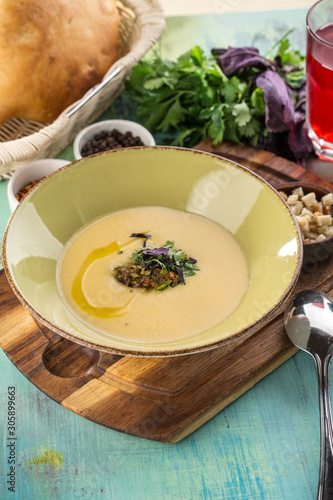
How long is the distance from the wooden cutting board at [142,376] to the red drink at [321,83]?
834 millimetres

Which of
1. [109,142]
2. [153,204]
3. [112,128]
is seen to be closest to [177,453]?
[153,204]

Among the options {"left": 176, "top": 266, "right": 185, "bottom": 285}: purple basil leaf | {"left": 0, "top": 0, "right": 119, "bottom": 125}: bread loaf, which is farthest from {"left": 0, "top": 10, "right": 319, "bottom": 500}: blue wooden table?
{"left": 0, "top": 0, "right": 119, "bottom": 125}: bread loaf

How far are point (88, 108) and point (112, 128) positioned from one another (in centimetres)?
16

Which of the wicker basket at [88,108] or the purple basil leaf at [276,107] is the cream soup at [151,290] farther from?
the purple basil leaf at [276,107]

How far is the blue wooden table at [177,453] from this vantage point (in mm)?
1551

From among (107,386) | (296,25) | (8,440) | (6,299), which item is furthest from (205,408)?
(296,25)

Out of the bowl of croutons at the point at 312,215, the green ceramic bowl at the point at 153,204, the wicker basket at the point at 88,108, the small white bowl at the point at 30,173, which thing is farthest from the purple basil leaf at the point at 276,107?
the small white bowl at the point at 30,173

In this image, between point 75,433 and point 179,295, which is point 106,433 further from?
point 179,295

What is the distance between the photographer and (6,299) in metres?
1.93

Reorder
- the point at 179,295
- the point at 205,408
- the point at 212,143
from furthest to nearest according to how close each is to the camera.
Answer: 1. the point at 212,143
2. the point at 179,295
3. the point at 205,408

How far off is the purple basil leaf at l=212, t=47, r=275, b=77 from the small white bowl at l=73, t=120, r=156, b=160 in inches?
18.9

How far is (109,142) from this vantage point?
2.50 metres

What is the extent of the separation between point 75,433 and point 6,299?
54 centimetres

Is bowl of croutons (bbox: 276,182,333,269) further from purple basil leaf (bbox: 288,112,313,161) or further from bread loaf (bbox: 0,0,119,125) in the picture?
bread loaf (bbox: 0,0,119,125)
